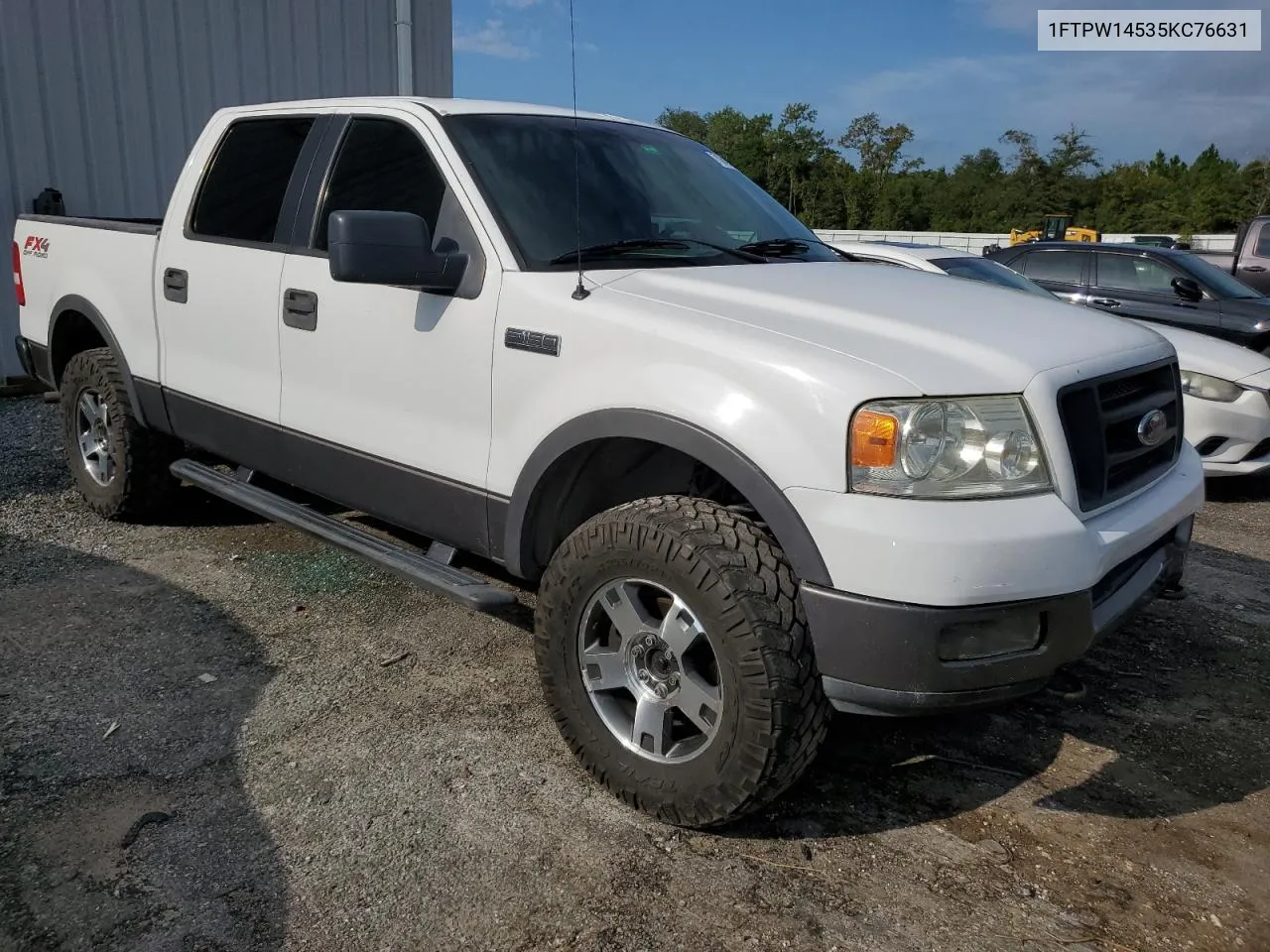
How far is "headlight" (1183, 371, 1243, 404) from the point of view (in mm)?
6215

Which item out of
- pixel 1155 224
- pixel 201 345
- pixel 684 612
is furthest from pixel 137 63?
pixel 1155 224

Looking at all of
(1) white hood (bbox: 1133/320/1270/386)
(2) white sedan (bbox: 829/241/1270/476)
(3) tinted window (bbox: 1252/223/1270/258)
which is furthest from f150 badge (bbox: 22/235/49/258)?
(3) tinted window (bbox: 1252/223/1270/258)

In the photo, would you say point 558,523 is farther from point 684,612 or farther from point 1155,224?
point 1155,224

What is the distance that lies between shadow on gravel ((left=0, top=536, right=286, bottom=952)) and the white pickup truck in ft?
2.11

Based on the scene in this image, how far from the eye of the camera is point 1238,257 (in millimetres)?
12062

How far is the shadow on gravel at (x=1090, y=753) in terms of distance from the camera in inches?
114

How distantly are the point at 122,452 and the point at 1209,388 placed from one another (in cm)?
617

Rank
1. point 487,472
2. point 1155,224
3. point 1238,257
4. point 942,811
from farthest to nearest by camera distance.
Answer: point 1155,224
point 1238,257
point 487,472
point 942,811

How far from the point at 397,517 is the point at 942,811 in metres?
1.97

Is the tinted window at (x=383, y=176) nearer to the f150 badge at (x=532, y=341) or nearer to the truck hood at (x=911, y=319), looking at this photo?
the f150 badge at (x=532, y=341)

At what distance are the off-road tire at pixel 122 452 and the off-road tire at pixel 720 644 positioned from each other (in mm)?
2908

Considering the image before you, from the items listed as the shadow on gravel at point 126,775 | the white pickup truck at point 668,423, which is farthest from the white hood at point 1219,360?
the shadow on gravel at point 126,775

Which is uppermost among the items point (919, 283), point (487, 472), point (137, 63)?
point (137, 63)

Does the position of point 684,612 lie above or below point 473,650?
above
